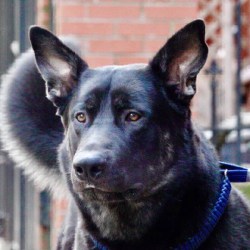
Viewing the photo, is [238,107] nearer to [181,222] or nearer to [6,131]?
[6,131]

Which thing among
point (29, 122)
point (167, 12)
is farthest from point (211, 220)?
point (167, 12)

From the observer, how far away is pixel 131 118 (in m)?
3.48

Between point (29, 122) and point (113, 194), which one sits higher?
point (113, 194)

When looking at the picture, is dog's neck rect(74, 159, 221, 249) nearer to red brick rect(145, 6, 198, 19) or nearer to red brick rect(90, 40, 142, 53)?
red brick rect(90, 40, 142, 53)

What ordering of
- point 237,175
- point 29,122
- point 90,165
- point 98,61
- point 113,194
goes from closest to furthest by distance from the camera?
point 90,165, point 113,194, point 237,175, point 29,122, point 98,61

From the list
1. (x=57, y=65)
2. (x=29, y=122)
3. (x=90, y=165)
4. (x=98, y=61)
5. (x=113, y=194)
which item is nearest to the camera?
(x=90, y=165)

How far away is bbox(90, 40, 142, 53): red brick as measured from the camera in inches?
223

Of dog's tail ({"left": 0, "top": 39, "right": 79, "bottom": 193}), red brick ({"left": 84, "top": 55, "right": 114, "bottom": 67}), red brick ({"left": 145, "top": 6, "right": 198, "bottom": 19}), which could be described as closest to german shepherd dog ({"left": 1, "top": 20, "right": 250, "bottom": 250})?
dog's tail ({"left": 0, "top": 39, "right": 79, "bottom": 193})

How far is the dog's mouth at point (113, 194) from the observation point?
339 centimetres

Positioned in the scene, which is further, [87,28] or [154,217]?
[87,28]

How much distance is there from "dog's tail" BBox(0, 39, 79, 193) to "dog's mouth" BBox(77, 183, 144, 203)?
1.10 meters

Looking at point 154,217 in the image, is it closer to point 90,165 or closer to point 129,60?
point 90,165

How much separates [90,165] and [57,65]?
0.78 m

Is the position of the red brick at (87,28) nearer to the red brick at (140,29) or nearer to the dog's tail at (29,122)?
the red brick at (140,29)
